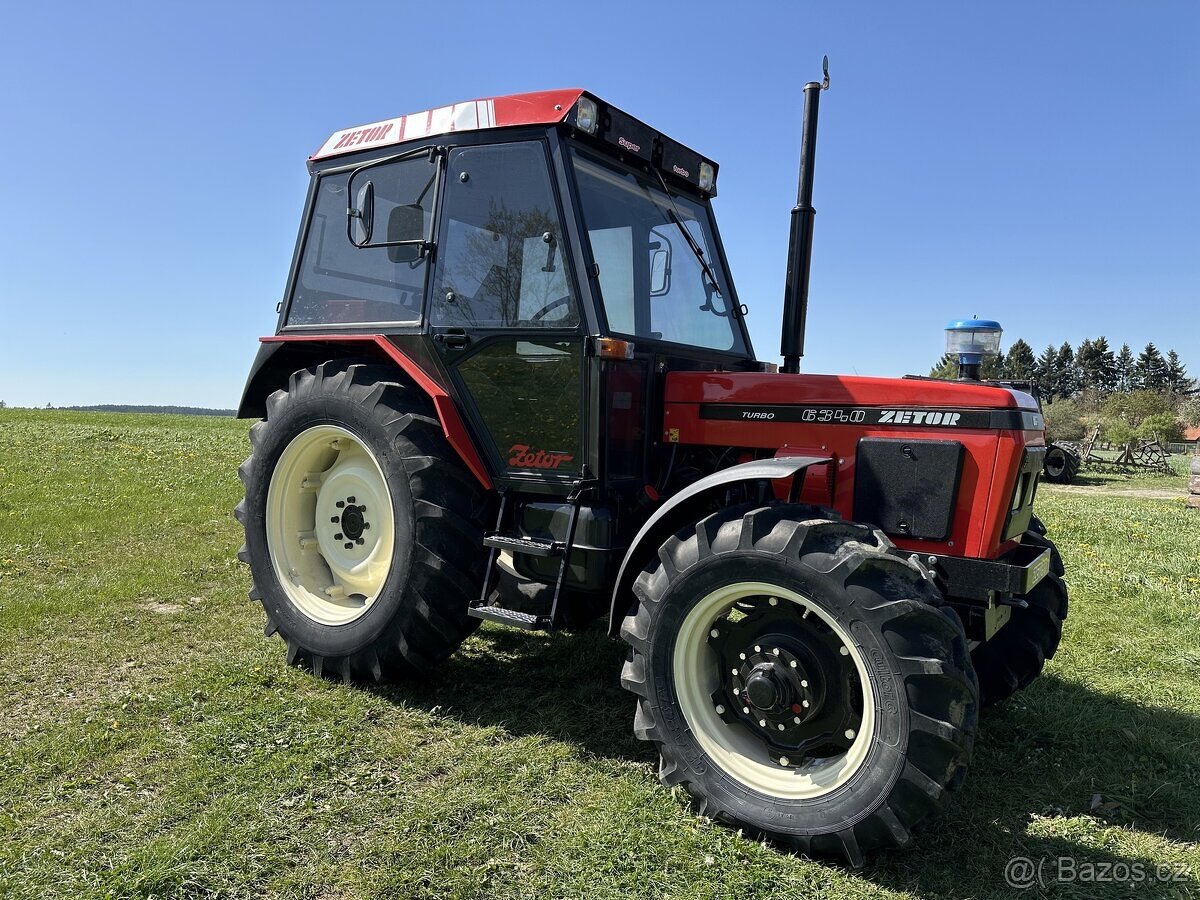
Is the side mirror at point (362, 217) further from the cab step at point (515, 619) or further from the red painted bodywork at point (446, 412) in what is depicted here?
the cab step at point (515, 619)

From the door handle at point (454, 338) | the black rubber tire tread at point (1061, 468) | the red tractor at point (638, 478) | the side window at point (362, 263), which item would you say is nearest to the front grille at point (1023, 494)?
the red tractor at point (638, 478)

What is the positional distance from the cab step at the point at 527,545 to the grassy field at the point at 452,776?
827 mm

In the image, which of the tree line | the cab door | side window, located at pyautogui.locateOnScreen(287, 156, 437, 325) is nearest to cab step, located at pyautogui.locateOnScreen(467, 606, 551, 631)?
the cab door

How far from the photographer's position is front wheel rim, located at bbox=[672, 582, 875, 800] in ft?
9.36

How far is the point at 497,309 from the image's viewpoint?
12.6 feet

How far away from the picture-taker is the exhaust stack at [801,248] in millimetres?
4047

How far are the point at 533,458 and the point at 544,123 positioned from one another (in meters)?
1.54

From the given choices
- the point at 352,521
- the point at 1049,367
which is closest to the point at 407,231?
the point at 352,521

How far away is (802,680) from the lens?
295 centimetres

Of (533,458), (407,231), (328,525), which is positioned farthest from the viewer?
(328,525)

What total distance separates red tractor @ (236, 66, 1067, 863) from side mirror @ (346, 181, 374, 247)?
0.07ft

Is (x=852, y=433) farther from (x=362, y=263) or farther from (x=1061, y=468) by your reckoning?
(x=1061, y=468)

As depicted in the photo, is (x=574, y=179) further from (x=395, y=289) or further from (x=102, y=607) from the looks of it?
Result: (x=102, y=607)

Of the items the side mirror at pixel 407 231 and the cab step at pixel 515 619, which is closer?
the cab step at pixel 515 619
